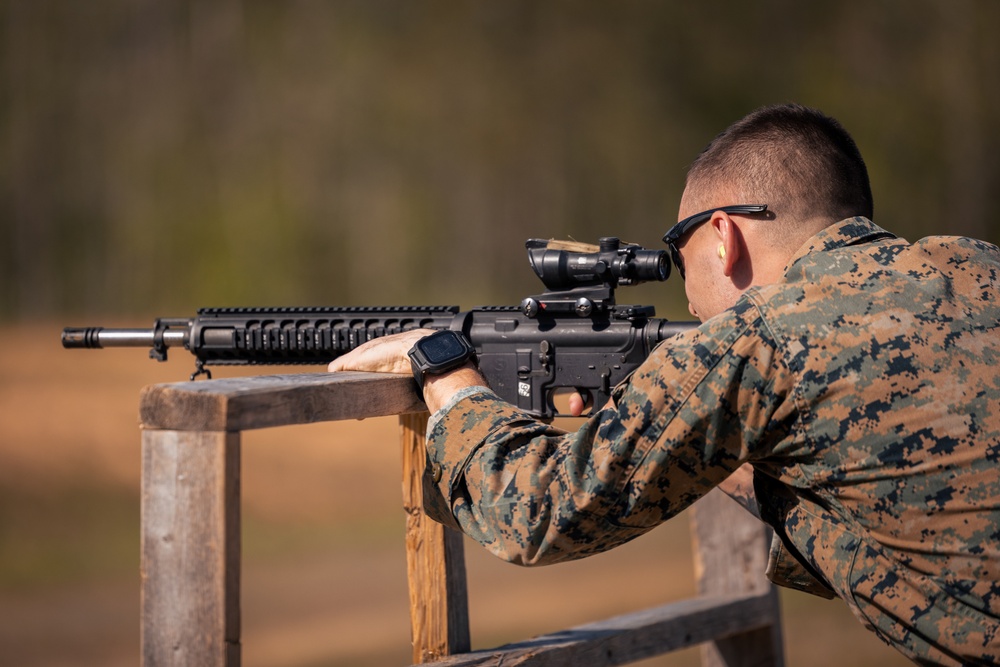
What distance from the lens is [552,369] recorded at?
2.97 metres

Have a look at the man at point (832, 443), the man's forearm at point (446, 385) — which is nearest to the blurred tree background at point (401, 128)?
the man's forearm at point (446, 385)

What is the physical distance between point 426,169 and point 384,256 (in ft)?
5.72

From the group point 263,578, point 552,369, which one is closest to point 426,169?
point 263,578

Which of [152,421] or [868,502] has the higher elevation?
[152,421]

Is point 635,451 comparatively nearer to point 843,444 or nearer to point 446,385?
point 843,444

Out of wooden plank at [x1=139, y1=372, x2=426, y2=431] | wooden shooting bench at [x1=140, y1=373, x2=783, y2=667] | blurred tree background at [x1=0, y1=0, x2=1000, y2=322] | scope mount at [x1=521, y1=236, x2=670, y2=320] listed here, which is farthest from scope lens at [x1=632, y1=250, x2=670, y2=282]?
blurred tree background at [x1=0, y1=0, x2=1000, y2=322]

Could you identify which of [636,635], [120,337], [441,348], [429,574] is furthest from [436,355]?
[120,337]

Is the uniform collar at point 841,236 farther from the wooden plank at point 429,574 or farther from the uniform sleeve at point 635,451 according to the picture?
the wooden plank at point 429,574

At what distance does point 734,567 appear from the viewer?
391 centimetres

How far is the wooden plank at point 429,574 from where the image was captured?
8.54ft

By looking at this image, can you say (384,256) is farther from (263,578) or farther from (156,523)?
(156,523)

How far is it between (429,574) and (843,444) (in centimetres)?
109

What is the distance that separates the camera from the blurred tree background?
19.2 m

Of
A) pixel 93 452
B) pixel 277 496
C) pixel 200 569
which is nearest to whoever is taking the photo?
pixel 200 569
